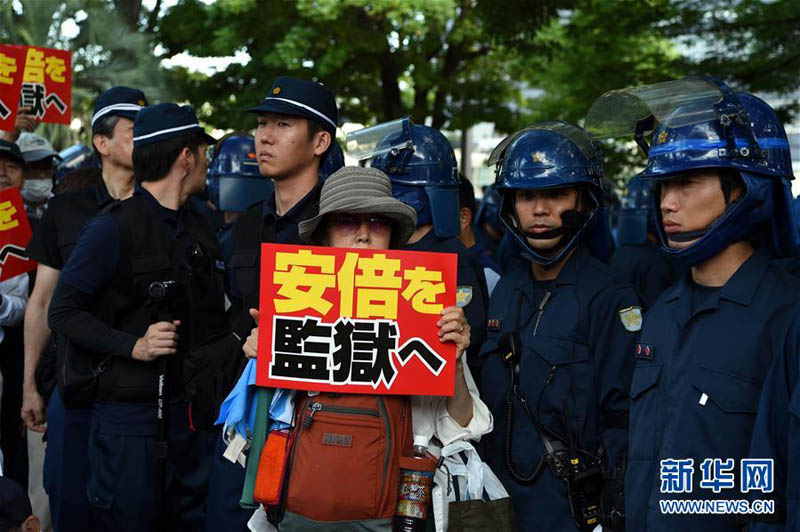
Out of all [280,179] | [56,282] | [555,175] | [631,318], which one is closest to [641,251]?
[555,175]

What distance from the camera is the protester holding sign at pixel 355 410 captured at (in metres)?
3.29

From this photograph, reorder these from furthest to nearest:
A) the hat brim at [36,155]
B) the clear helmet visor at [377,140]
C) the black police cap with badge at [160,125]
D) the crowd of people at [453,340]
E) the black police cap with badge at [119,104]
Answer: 1. the hat brim at [36,155]
2. the black police cap with badge at [119,104]
3. the clear helmet visor at [377,140]
4. the black police cap with badge at [160,125]
5. the crowd of people at [453,340]

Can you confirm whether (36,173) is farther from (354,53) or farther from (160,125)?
(354,53)

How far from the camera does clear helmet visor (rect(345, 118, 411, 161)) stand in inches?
214

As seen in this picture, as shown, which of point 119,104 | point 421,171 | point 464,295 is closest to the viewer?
point 464,295

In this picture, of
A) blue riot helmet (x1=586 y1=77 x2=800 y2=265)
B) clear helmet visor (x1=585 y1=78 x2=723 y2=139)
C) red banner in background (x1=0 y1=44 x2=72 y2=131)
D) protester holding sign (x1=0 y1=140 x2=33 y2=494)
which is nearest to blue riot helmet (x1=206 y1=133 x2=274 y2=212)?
red banner in background (x1=0 y1=44 x2=72 y2=131)

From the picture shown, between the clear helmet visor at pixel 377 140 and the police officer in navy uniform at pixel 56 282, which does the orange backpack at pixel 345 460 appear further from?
the clear helmet visor at pixel 377 140

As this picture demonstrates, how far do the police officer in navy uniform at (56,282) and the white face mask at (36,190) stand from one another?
233 centimetres

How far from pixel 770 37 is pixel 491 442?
7316mm

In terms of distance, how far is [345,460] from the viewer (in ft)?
10.8

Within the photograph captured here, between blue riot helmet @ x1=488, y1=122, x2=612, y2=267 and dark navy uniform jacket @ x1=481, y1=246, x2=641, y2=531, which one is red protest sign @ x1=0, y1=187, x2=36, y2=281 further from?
dark navy uniform jacket @ x1=481, y1=246, x2=641, y2=531

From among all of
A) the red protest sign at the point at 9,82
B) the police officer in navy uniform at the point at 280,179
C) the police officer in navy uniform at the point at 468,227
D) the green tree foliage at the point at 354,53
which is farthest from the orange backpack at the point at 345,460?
the green tree foliage at the point at 354,53

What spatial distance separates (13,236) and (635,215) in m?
5.69

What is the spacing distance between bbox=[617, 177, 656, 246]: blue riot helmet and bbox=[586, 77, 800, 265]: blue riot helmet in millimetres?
5608
